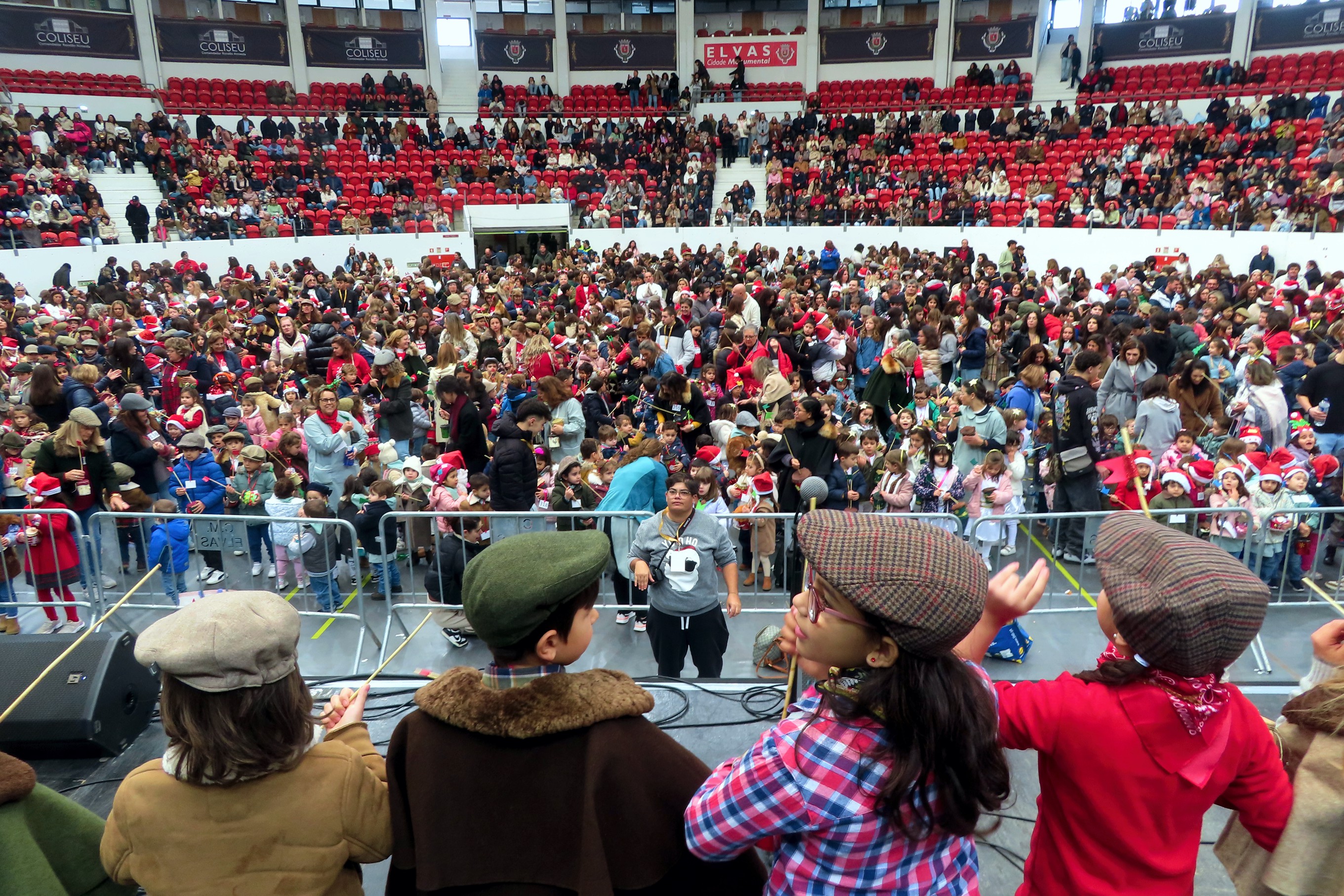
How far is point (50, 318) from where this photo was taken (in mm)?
11992

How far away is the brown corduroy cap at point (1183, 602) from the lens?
64.8 inches

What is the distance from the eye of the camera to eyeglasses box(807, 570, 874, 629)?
1512mm

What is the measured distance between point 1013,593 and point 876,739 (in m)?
0.54

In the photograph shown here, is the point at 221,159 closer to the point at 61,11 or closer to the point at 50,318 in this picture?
the point at 61,11

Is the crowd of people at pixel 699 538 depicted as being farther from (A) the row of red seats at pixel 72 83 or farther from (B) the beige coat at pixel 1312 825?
(A) the row of red seats at pixel 72 83

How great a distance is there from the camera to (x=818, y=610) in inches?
61.7

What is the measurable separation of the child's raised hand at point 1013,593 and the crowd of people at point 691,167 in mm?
18519

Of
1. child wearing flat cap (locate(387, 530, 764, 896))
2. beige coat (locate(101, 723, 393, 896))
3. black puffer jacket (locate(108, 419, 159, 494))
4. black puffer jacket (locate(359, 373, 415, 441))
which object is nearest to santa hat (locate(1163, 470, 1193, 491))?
child wearing flat cap (locate(387, 530, 764, 896))

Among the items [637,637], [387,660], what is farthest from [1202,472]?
[387,660]

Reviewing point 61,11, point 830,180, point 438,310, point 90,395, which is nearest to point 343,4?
point 61,11

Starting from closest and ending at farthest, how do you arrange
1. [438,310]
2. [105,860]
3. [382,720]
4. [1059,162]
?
[105,860] < [382,720] < [438,310] < [1059,162]

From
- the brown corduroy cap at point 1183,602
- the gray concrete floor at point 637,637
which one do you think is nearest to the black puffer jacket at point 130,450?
the gray concrete floor at point 637,637

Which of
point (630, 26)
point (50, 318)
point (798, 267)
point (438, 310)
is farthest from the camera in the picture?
point (630, 26)

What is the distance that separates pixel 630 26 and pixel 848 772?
108 feet
